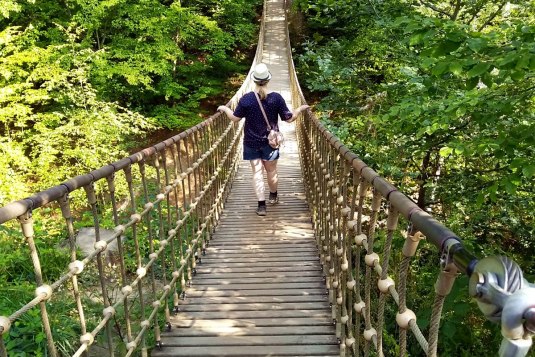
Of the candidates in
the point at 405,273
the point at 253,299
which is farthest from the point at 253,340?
the point at 405,273

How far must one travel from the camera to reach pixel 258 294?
9.62 ft

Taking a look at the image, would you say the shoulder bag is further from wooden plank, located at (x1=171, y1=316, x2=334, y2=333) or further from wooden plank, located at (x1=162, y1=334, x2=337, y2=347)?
wooden plank, located at (x1=162, y1=334, x2=337, y2=347)

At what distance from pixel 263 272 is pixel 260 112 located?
5.01ft

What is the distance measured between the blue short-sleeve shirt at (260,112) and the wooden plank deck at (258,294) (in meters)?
0.89

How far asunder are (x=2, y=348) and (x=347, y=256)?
1.49 m

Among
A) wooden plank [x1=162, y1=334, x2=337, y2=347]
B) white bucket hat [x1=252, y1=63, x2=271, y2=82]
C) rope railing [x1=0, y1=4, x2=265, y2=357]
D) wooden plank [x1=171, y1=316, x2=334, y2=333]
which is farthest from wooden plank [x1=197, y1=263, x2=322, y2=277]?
white bucket hat [x1=252, y1=63, x2=271, y2=82]

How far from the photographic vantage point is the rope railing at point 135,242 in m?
1.39

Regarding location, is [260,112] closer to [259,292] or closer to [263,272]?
[263,272]

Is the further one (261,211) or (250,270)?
(261,211)

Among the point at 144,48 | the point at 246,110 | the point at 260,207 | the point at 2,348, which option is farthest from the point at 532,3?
the point at 144,48

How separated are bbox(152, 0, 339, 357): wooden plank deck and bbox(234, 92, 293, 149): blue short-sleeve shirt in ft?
2.91

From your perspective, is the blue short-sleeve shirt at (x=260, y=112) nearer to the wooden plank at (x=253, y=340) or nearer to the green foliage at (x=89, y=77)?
the wooden plank at (x=253, y=340)

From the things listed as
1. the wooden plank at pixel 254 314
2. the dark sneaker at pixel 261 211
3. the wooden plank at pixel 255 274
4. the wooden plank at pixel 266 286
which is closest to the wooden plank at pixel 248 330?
the wooden plank at pixel 254 314

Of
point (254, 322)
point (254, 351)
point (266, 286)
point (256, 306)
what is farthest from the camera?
point (266, 286)
